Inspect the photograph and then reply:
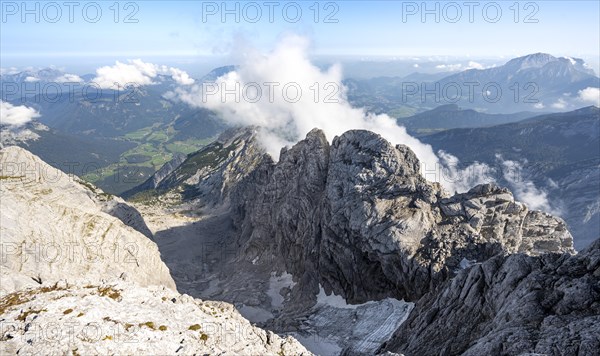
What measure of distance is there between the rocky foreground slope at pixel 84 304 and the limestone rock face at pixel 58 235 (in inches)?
10.1

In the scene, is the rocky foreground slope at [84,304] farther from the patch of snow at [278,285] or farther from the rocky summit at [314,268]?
the patch of snow at [278,285]

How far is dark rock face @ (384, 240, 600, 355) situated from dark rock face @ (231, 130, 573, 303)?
2207cm

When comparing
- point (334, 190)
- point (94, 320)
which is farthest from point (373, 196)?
point (94, 320)

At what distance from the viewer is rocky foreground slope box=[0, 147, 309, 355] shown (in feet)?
122

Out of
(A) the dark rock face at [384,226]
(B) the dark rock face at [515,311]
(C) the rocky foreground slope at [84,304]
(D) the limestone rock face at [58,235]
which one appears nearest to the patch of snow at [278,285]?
(A) the dark rock face at [384,226]

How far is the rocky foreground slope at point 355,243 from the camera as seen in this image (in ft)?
291

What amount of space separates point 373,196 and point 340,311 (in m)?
32.1

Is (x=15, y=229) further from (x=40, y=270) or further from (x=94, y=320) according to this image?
(x=94, y=320)

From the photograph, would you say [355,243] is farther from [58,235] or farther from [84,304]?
[84,304]

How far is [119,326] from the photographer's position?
39.9m

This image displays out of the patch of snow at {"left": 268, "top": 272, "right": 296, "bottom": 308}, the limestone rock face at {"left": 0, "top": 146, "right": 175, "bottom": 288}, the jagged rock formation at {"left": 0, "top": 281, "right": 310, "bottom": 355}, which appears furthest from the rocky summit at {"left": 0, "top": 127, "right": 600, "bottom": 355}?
the patch of snow at {"left": 268, "top": 272, "right": 296, "bottom": 308}

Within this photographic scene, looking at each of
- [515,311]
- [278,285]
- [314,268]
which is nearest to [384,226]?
[314,268]

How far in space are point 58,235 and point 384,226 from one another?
73561 mm

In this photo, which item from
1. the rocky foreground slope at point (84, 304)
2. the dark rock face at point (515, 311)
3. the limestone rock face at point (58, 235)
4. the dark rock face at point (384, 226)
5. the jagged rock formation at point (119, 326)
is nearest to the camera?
the jagged rock formation at point (119, 326)
